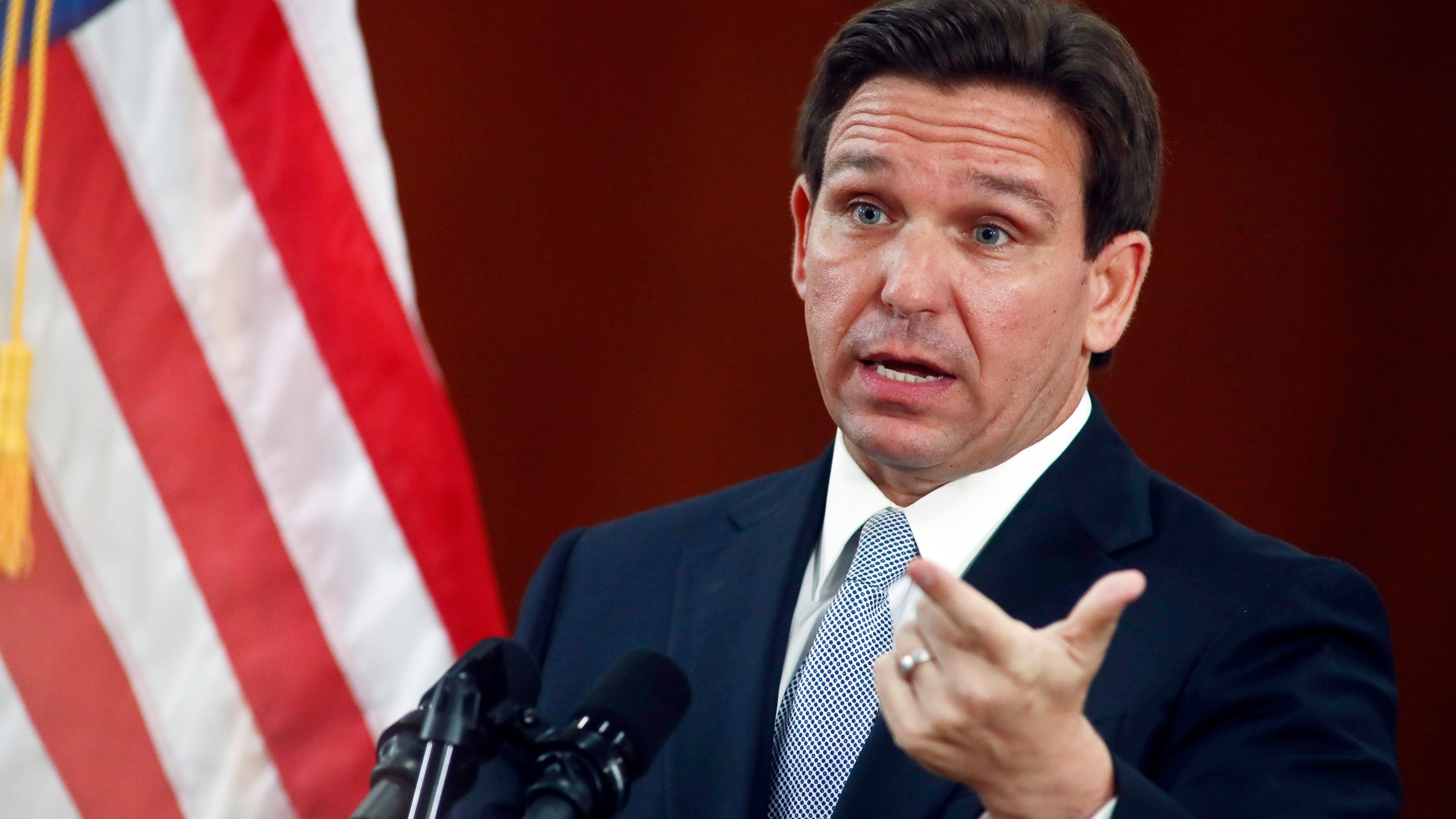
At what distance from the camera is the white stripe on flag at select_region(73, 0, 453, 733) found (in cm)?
197

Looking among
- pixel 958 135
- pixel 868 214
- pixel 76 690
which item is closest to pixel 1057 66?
pixel 958 135

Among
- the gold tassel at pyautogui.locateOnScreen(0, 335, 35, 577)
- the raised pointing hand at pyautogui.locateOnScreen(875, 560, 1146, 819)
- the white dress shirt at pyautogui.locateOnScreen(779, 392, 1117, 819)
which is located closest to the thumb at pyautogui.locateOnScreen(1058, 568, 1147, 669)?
the raised pointing hand at pyautogui.locateOnScreen(875, 560, 1146, 819)

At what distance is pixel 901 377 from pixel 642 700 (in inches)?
22.1

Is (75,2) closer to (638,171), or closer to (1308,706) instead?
(638,171)

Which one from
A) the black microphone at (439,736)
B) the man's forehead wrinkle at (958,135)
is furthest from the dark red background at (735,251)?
the black microphone at (439,736)

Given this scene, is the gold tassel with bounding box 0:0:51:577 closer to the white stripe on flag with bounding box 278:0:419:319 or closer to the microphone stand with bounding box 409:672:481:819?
the white stripe on flag with bounding box 278:0:419:319

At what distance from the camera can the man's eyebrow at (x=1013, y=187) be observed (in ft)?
4.51

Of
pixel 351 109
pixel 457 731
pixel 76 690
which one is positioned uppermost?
pixel 351 109

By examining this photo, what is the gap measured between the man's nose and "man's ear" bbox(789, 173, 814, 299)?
0.79 ft

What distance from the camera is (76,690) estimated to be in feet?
6.21

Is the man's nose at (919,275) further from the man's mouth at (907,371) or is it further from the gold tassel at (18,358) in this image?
the gold tassel at (18,358)

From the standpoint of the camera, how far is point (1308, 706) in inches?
44.7

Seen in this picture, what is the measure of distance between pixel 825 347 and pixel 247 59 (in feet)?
3.63

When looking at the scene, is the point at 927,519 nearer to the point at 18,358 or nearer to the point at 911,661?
the point at 911,661
